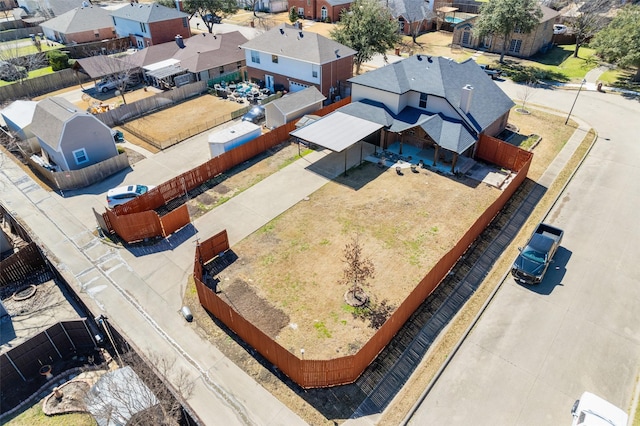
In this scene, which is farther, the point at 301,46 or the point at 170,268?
the point at 301,46

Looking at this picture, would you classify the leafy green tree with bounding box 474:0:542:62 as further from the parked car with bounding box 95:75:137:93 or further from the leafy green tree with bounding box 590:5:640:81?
the parked car with bounding box 95:75:137:93

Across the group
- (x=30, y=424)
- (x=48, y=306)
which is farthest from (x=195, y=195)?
(x=30, y=424)

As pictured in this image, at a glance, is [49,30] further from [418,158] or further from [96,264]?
[418,158]

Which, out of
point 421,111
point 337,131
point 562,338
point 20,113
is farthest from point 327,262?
point 20,113

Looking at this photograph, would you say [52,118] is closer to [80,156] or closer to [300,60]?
[80,156]

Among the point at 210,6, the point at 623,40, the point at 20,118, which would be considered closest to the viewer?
the point at 20,118

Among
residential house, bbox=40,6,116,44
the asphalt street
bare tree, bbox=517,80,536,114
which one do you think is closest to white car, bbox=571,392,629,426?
the asphalt street
